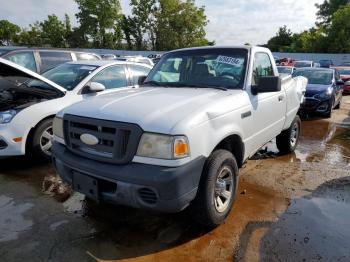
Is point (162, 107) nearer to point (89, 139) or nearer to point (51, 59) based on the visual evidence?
point (89, 139)

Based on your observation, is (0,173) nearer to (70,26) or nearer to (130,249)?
(130,249)

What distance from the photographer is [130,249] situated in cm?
318

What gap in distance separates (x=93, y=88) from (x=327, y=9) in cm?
7279

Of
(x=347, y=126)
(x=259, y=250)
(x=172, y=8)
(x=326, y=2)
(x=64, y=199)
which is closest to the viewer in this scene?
(x=259, y=250)

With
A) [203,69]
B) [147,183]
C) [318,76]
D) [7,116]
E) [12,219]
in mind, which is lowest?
[12,219]

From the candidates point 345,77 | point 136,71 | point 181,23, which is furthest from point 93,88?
point 181,23

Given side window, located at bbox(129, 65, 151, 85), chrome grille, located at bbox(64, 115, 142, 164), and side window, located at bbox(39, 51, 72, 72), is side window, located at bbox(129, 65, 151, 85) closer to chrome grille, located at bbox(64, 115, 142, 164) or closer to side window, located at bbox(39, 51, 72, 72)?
side window, located at bbox(39, 51, 72, 72)

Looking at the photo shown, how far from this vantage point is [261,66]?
472 centimetres

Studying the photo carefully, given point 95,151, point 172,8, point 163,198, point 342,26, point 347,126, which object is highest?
point 172,8

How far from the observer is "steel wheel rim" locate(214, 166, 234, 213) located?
3.51 metres

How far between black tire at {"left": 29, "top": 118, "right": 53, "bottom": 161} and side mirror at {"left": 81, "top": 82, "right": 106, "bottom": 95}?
2.69 ft

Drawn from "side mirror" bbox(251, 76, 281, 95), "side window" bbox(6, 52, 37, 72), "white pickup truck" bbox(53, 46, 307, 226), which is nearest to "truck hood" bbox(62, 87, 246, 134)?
"white pickup truck" bbox(53, 46, 307, 226)

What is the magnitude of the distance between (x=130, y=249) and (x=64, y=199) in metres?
1.45

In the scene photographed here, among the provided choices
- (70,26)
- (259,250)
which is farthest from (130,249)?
(70,26)
